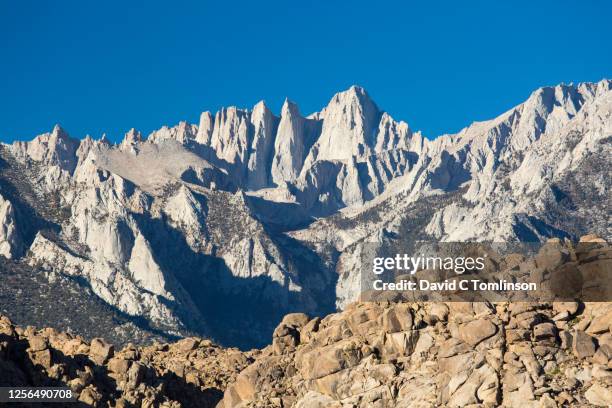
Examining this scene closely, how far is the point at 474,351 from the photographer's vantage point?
78.4 meters

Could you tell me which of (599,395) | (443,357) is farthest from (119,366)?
(599,395)

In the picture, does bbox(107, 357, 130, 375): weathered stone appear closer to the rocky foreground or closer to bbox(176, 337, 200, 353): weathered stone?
the rocky foreground

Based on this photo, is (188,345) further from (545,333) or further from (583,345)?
(583,345)

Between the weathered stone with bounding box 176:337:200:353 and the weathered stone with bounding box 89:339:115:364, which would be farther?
the weathered stone with bounding box 176:337:200:353

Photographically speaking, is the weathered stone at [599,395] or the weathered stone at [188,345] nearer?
the weathered stone at [599,395]

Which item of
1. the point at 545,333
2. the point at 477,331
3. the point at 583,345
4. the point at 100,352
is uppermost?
the point at 100,352

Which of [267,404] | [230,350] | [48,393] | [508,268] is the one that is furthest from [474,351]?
[230,350]

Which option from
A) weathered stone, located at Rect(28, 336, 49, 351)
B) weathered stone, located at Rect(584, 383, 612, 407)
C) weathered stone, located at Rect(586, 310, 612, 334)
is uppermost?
weathered stone, located at Rect(28, 336, 49, 351)
